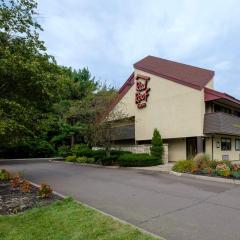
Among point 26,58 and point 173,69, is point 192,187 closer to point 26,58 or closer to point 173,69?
point 26,58

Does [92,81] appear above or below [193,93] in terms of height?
above

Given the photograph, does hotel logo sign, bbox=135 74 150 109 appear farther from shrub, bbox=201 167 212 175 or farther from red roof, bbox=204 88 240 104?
shrub, bbox=201 167 212 175

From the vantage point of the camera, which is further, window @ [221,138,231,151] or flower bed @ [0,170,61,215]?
window @ [221,138,231,151]

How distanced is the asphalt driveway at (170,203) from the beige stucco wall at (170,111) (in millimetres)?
9517

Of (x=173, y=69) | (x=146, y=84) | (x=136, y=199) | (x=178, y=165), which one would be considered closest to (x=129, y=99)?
(x=146, y=84)

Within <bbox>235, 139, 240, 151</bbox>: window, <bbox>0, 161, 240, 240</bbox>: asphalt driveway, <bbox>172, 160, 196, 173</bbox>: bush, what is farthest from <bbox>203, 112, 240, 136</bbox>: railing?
<bbox>0, 161, 240, 240</bbox>: asphalt driveway

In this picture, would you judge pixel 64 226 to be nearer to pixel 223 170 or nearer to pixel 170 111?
pixel 223 170

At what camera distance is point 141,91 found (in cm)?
2862

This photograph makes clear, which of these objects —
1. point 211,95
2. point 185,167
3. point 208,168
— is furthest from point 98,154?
point 208,168

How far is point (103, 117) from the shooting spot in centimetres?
2464

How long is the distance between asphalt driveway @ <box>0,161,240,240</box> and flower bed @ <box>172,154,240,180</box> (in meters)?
1.36

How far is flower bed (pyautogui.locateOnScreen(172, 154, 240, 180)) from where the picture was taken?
50.1ft

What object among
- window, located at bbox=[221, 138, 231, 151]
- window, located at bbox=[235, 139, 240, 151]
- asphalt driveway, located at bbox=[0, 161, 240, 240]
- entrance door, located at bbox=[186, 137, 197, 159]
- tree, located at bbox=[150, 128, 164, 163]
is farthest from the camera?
window, located at bbox=[235, 139, 240, 151]

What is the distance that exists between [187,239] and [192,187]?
675cm
